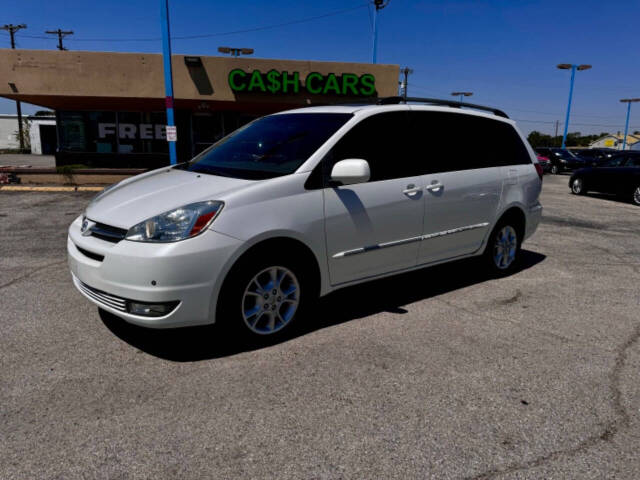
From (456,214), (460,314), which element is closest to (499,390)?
(460,314)

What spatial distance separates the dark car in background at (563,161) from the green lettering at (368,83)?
13.9m

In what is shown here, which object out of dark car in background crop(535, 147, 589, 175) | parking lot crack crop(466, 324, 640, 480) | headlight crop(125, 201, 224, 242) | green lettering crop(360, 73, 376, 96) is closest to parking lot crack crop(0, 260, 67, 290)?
headlight crop(125, 201, 224, 242)

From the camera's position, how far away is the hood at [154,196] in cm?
343

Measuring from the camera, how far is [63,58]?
702 inches

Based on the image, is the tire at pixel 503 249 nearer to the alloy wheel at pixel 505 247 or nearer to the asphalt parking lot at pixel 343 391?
A: the alloy wheel at pixel 505 247

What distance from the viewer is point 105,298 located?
3428mm

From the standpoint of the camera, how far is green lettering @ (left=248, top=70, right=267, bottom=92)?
61.0 feet

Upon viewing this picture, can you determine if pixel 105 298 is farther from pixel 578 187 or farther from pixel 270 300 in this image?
pixel 578 187

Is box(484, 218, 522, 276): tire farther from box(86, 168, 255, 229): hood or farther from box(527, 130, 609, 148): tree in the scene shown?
box(527, 130, 609, 148): tree

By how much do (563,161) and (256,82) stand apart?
18.4 m

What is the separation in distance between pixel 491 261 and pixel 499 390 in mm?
2757

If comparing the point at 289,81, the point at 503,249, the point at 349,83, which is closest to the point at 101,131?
the point at 289,81

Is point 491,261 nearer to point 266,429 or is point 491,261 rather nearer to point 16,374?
point 266,429

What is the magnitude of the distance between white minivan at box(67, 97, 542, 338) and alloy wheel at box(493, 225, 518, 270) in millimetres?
237
